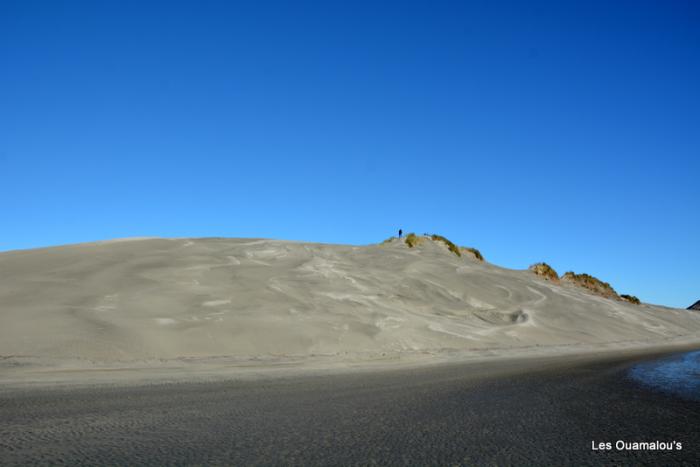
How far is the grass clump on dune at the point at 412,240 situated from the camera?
46812 mm

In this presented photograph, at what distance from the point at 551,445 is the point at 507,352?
14988mm

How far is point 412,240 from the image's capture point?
156ft

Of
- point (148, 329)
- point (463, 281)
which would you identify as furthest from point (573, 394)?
point (463, 281)

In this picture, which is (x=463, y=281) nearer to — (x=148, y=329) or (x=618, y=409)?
(x=148, y=329)

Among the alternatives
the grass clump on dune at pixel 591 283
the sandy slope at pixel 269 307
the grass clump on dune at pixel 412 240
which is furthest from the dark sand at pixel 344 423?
the grass clump on dune at pixel 591 283

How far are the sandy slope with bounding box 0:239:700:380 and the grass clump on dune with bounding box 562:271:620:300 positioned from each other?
17.5m

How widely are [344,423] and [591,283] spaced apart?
55727mm

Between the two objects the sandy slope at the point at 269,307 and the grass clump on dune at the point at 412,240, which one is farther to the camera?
the grass clump on dune at the point at 412,240

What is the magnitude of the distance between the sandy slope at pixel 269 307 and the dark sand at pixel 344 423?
214 inches

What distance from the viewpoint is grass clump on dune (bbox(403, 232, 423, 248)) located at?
46.8 m

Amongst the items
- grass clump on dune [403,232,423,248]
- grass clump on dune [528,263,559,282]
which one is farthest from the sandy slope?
grass clump on dune [528,263,559,282]

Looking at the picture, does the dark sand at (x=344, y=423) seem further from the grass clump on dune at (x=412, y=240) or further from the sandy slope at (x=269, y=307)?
the grass clump on dune at (x=412, y=240)

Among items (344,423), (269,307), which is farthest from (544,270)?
(344,423)

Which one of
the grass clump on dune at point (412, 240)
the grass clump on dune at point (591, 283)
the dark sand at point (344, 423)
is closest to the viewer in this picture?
the dark sand at point (344, 423)
